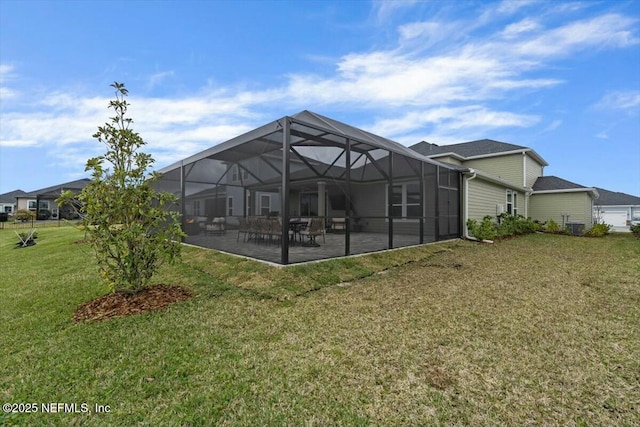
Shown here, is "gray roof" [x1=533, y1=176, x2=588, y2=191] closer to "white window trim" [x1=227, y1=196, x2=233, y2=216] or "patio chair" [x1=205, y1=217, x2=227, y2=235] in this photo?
"white window trim" [x1=227, y1=196, x2=233, y2=216]

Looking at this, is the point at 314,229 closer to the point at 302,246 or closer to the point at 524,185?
the point at 302,246

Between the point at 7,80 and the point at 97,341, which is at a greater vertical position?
the point at 7,80

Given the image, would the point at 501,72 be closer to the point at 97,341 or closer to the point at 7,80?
the point at 97,341

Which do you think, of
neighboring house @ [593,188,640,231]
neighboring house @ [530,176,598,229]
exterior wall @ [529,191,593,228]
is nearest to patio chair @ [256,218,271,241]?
neighboring house @ [530,176,598,229]

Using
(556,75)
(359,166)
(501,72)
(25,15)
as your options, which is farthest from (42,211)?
(556,75)

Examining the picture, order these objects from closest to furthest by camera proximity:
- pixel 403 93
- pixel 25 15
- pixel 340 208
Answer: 1. pixel 340 208
2. pixel 25 15
3. pixel 403 93

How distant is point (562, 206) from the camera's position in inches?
671

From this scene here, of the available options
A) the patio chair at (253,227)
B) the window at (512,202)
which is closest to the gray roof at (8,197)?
the patio chair at (253,227)

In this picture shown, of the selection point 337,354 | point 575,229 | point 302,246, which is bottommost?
point 337,354

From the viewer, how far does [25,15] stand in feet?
25.8

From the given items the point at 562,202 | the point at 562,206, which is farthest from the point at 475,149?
the point at 562,206

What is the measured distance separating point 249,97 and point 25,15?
22.3 feet

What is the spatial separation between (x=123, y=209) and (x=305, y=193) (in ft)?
13.2

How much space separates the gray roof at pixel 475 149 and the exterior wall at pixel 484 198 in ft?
13.7
